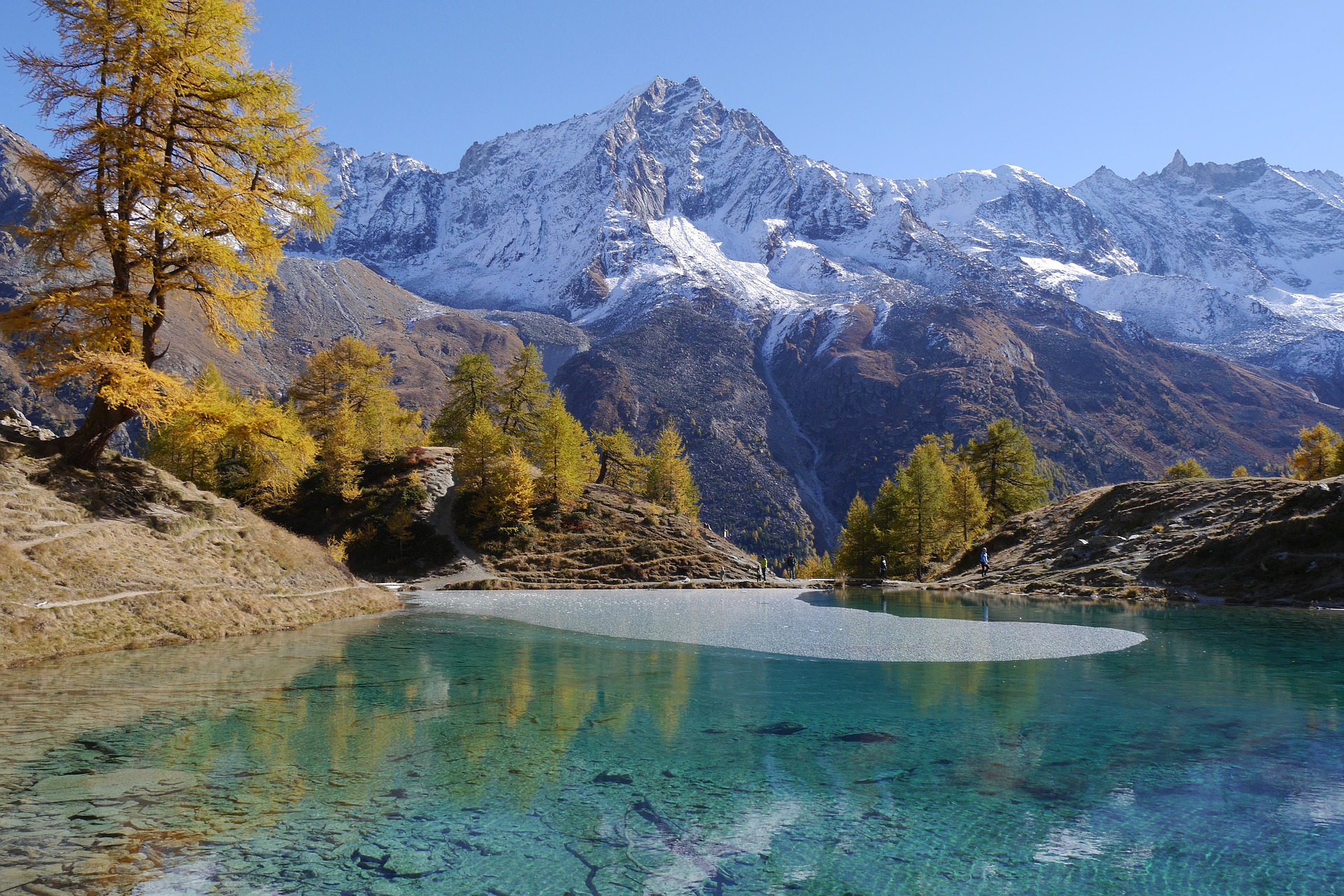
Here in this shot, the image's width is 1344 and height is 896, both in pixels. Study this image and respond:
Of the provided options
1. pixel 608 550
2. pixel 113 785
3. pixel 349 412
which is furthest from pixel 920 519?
pixel 113 785

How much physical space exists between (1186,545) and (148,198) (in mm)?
41664

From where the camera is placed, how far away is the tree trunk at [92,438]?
60.5 feet

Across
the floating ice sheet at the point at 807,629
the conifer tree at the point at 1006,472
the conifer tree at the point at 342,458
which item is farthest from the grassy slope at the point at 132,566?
the conifer tree at the point at 1006,472

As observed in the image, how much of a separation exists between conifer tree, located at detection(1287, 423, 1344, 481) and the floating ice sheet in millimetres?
67944

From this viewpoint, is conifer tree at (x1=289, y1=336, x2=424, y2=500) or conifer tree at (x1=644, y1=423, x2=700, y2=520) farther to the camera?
conifer tree at (x1=644, y1=423, x2=700, y2=520)

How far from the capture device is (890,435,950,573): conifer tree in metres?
61.6

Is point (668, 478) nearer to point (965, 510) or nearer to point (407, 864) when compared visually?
point (965, 510)

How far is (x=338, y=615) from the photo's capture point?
2272 cm

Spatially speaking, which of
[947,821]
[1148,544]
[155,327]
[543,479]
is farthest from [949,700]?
[543,479]

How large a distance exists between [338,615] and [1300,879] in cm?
2226

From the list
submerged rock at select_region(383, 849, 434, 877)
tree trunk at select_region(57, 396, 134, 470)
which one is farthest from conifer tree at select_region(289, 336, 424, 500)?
submerged rock at select_region(383, 849, 434, 877)

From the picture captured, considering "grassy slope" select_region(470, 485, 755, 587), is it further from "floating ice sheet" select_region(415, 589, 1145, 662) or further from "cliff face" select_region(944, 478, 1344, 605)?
"cliff face" select_region(944, 478, 1344, 605)

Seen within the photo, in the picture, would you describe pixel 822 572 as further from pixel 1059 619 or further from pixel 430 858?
pixel 430 858

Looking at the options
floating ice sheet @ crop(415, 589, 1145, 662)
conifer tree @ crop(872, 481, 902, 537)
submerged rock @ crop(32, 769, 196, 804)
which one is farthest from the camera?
conifer tree @ crop(872, 481, 902, 537)
